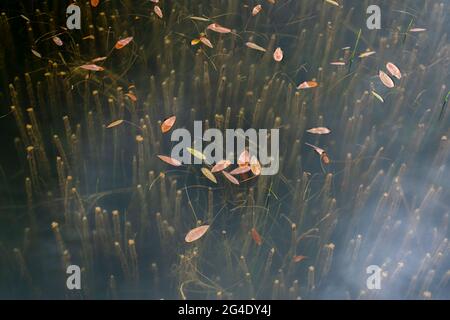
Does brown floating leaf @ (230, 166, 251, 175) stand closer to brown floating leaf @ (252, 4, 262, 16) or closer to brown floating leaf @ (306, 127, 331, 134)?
brown floating leaf @ (306, 127, 331, 134)

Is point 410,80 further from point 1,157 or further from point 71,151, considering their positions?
point 1,157

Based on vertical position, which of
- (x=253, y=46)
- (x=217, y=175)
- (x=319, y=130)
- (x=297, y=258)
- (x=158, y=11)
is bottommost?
(x=297, y=258)

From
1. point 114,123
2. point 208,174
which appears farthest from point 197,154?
point 114,123

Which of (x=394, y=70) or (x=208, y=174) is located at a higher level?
(x=394, y=70)

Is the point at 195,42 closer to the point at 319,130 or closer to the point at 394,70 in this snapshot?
the point at 319,130

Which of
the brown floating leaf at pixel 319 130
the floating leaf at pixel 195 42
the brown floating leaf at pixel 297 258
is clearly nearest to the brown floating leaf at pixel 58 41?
the floating leaf at pixel 195 42

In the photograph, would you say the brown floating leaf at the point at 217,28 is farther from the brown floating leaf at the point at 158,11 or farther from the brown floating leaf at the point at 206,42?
the brown floating leaf at the point at 158,11
